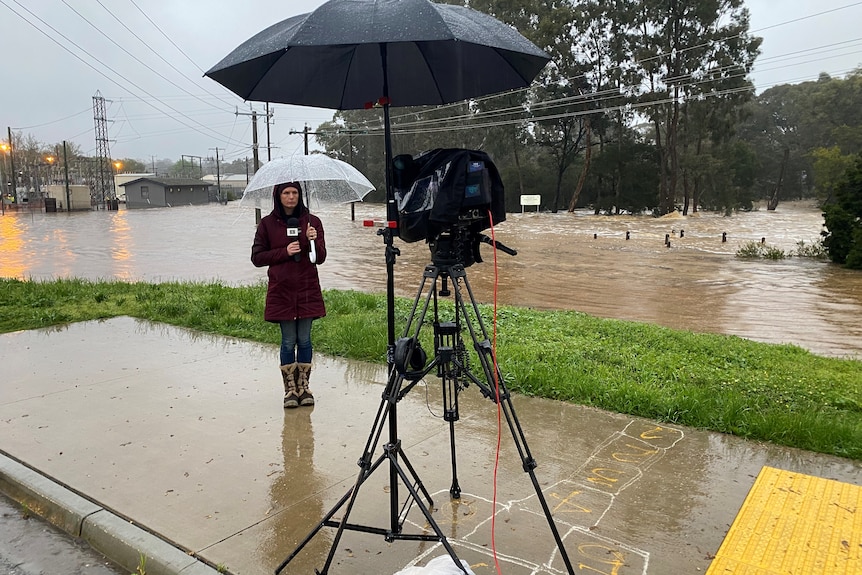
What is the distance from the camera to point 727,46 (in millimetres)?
47906

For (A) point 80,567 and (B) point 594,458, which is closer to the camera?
(A) point 80,567

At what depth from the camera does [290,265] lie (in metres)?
5.14

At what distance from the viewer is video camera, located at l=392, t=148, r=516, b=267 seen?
283cm

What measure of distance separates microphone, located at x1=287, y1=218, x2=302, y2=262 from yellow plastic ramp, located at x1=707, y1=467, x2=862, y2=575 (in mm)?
3497

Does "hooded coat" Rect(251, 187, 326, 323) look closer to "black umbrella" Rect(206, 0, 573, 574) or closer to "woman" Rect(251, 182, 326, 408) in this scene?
"woman" Rect(251, 182, 326, 408)

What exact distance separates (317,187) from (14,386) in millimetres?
3363

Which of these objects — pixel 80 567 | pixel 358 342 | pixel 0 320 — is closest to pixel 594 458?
pixel 80 567

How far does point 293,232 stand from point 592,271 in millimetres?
17162

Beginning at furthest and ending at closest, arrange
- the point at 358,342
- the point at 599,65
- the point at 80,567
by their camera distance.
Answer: the point at 599,65, the point at 358,342, the point at 80,567

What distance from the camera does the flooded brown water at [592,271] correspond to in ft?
41.8

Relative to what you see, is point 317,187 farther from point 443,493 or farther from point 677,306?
point 677,306

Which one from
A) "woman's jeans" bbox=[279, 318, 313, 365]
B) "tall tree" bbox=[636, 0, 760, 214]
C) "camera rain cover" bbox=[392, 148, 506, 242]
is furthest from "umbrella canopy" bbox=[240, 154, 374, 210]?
"tall tree" bbox=[636, 0, 760, 214]

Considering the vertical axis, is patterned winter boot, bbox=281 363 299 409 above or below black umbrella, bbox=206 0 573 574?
below

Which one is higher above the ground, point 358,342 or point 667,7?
point 667,7
